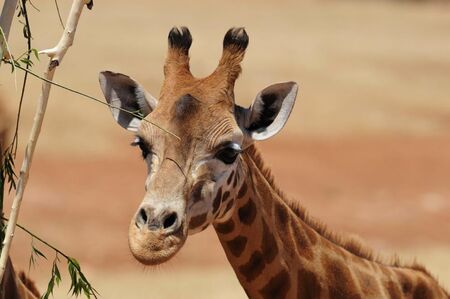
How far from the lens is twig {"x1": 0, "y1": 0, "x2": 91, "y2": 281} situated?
25.7 feet

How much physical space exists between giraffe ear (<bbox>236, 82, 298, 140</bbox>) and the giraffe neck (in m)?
0.26

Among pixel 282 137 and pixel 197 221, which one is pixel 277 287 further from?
pixel 282 137

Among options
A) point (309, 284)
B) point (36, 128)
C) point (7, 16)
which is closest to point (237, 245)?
point (309, 284)

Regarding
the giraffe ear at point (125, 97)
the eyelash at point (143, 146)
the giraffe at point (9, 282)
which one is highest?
the giraffe ear at point (125, 97)

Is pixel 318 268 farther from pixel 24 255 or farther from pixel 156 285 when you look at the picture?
pixel 24 255

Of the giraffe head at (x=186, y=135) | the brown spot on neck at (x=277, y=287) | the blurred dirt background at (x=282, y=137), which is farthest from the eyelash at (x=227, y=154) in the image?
the blurred dirt background at (x=282, y=137)

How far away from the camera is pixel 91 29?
39531 millimetres

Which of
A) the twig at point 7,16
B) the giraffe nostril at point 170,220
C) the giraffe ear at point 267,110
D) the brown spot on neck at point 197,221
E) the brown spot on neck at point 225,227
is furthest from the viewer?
the brown spot on neck at point 225,227

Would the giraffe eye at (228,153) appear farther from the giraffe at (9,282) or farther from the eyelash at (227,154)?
the giraffe at (9,282)

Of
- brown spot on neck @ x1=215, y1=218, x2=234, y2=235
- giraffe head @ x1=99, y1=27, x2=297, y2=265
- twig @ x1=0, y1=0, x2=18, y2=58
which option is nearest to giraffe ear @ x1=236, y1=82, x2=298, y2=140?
giraffe head @ x1=99, y1=27, x2=297, y2=265

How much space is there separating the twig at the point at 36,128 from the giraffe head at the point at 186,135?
73cm

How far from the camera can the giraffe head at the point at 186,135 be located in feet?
26.9

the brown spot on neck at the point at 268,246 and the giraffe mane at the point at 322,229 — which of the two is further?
the giraffe mane at the point at 322,229

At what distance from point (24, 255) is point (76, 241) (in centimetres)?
170
